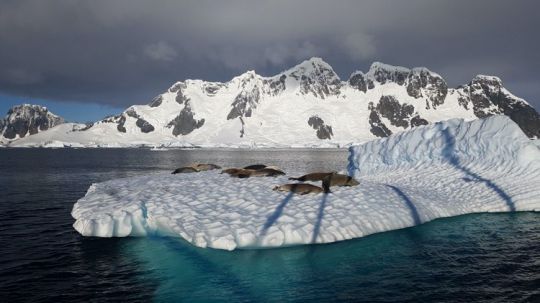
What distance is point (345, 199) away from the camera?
61.3ft

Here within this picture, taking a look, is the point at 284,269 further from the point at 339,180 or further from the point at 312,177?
the point at 312,177

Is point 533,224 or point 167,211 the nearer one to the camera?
point 167,211

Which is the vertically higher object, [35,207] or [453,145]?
[453,145]

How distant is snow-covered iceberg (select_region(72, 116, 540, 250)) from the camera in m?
15.2

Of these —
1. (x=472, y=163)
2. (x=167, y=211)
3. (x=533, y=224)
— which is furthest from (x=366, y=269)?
(x=472, y=163)

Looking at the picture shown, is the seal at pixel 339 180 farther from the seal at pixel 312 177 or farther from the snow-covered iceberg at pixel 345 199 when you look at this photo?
the seal at pixel 312 177

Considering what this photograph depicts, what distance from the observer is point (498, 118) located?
2867 cm

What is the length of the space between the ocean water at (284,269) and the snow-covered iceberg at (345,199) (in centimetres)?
56

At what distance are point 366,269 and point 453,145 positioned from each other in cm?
2026

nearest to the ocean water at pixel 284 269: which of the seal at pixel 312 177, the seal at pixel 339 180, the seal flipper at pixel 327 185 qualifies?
the seal flipper at pixel 327 185

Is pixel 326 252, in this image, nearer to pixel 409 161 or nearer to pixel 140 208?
pixel 140 208

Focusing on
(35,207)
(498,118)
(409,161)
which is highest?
(498,118)

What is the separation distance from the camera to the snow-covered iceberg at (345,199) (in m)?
15.2

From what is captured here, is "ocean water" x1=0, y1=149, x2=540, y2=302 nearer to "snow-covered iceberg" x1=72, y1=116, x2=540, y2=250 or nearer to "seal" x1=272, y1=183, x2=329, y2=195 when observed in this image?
"snow-covered iceberg" x1=72, y1=116, x2=540, y2=250
